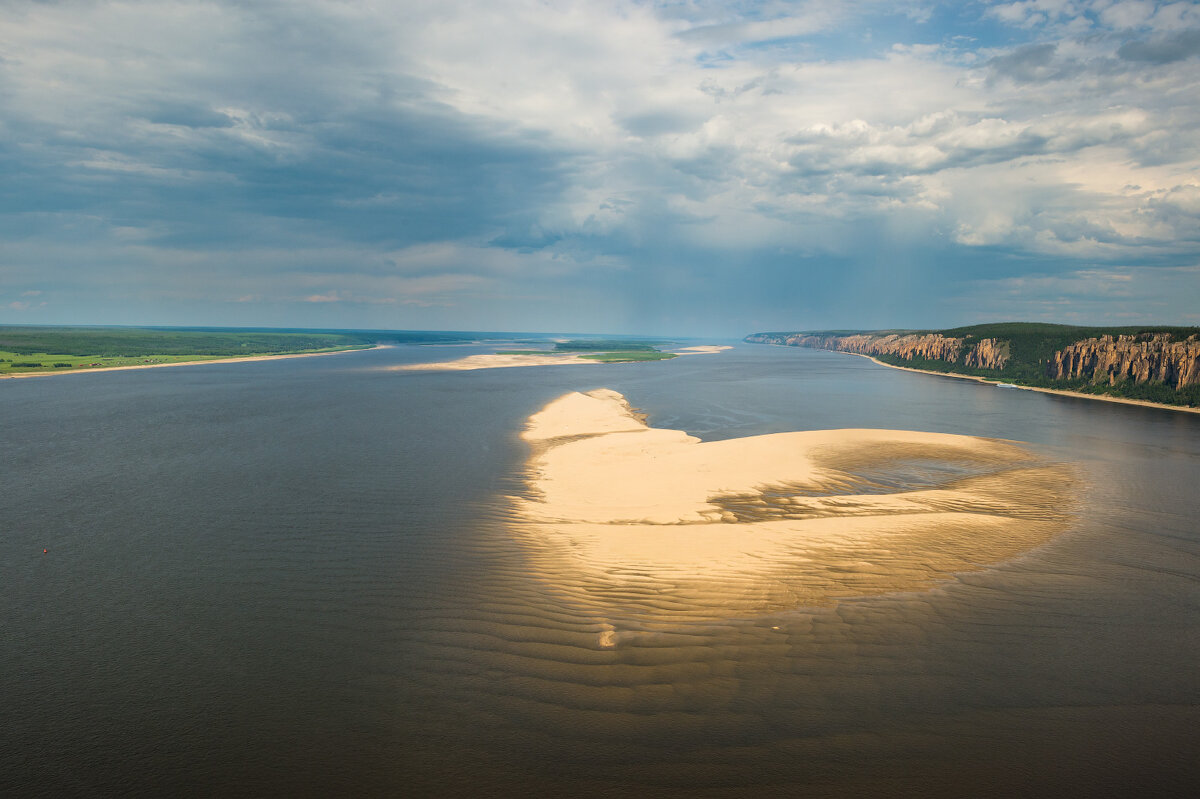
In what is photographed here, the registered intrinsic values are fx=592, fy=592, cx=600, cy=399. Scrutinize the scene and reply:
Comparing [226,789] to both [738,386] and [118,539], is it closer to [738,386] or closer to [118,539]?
[118,539]

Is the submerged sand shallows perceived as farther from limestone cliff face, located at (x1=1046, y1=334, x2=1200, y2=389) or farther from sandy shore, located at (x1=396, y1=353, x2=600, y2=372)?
sandy shore, located at (x1=396, y1=353, x2=600, y2=372)

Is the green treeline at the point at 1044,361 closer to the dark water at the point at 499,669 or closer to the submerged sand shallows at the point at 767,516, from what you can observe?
the submerged sand shallows at the point at 767,516

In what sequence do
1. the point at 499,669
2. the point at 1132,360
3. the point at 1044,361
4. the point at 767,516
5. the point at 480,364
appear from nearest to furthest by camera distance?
the point at 499,669, the point at 767,516, the point at 1132,360, the point at 1044,361, the point at 480,364

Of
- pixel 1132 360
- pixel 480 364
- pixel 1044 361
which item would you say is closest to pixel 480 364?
pixel 480 364

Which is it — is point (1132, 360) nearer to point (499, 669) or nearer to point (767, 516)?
point (767, 516)

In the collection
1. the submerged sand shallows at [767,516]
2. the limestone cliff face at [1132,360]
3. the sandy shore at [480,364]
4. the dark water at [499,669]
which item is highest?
the limestone cliff face at [1132,360]

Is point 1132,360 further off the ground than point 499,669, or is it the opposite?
point 1132,360

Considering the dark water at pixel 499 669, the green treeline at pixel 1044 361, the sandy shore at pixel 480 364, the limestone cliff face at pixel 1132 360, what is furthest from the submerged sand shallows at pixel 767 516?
the sandy shore at pixel 480 364
